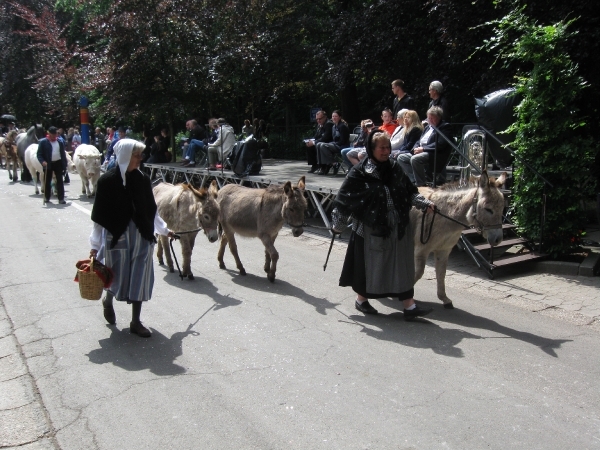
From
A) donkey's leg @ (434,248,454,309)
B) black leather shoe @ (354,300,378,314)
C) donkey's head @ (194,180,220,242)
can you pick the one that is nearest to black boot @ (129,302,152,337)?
donkey's head @ (194,180,220,242)

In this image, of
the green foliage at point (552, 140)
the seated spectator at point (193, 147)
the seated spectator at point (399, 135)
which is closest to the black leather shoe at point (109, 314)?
the seated spectator at point (399, 135)

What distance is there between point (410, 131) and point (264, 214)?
3397 millimetres

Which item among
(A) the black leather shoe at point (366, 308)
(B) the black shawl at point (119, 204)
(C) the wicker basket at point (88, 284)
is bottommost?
(A) the black leather shoe at point (366, 308)

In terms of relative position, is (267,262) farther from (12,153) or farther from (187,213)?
(12,153)

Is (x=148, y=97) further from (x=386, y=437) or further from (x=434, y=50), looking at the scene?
(x=386, y=437)

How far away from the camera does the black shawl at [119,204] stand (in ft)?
18.9

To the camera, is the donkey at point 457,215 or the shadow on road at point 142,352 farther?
the donkey at point 457,215

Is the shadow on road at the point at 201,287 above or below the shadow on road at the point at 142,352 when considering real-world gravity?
Result: above

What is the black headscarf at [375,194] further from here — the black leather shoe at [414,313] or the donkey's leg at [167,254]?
the donkey's leg at [167,254]

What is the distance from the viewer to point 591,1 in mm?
9922

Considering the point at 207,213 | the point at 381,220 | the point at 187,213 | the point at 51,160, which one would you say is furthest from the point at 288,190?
the point at 51,160

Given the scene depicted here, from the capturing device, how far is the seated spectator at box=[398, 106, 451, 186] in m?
9.62

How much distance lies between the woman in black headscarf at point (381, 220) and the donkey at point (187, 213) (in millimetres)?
2186

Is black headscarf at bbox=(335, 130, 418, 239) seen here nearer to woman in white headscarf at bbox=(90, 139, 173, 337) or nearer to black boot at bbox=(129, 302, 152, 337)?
woman in white headscarf at bbox=(90, 139, 173, 337)
